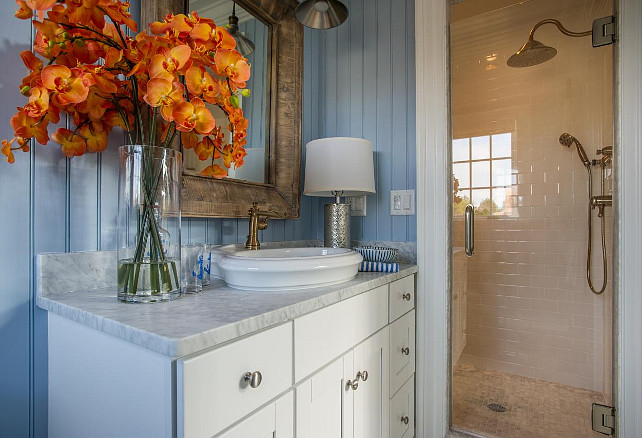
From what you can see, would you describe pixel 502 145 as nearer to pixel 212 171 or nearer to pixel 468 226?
pixel 468 226

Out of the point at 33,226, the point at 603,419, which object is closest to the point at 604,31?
the point at 603,419

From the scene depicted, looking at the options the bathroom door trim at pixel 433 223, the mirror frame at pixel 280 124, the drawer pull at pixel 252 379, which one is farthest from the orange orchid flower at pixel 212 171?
the bathroom door trim at pixel 433 223

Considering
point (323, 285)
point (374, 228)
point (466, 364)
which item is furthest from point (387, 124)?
point (466, 364)

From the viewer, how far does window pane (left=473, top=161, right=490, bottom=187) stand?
6.13ft

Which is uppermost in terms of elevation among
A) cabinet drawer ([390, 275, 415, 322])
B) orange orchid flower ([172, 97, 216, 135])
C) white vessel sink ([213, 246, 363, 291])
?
orange orchid flower ([172, 97, 216, 135])

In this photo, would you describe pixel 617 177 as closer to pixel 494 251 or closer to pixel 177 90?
pixel 494 251

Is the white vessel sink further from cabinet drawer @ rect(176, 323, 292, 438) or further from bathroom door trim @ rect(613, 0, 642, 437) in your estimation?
bathroom door trim @ rect(613, 0, 642, 437)

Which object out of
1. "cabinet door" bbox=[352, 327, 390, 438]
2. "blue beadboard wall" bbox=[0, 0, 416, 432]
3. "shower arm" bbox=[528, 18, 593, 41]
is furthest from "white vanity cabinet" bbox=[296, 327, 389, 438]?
"shower arm" bbox=[528, 18, 593, 41]

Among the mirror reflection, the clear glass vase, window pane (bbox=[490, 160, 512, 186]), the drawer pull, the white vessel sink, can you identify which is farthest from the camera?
window pane (bbox=[490, 160, 512, 186])

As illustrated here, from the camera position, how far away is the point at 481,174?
192 cm

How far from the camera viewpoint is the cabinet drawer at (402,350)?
1213 mm

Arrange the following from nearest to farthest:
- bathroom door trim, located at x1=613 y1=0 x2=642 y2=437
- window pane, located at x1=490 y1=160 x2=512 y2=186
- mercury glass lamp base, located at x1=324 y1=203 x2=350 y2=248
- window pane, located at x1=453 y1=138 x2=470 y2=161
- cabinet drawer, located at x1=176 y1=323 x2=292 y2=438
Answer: cabinet drawer, located at x1=176 y1=323 x2=292 y2=438
bathroom door trim, located at x1=613 y1=0 x2=642 y2=437
mercury glass lamp base, located at x1=324 y1=203 x2=350 y2=248
window pane, located at x1=453 y1=138 x2=470 y2=161
window pane, located at x1=490 y1=160 x2=512 y2=186

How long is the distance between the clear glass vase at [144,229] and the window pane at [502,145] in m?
1.92

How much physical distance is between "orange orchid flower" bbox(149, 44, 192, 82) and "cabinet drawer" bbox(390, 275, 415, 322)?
0.89 m
